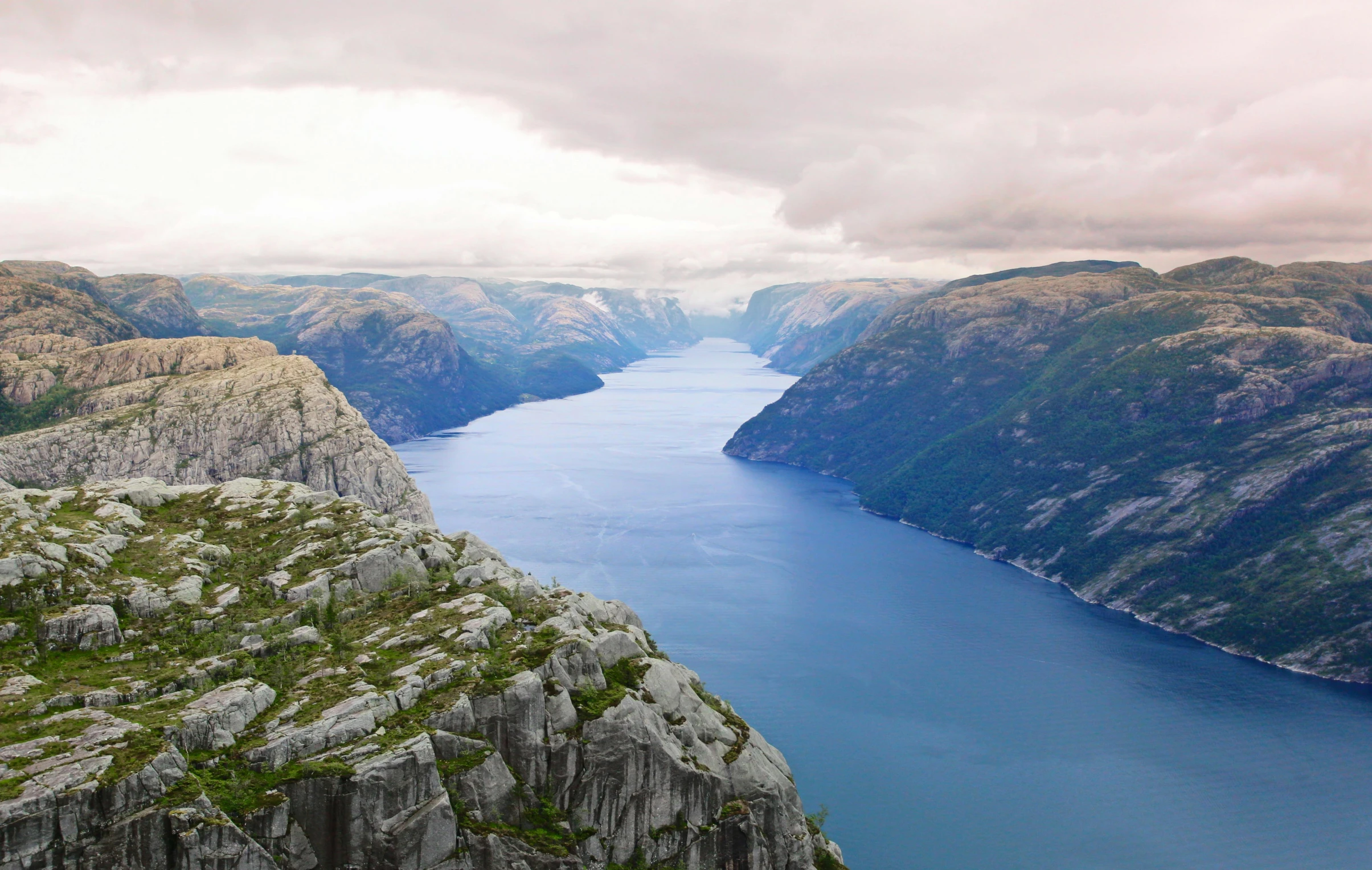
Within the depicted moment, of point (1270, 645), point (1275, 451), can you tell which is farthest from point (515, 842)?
point (1275, 451)

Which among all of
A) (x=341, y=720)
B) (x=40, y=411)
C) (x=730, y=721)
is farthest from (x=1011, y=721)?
(x=40, y=411)

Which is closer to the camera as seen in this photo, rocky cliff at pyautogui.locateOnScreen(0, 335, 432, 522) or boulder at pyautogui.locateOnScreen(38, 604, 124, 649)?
boulder at pyautogui.locateOnScreen(38, 604, 124, 649)

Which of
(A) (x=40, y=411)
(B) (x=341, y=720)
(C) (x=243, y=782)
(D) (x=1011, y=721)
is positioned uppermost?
(B) (x=341, y=720)

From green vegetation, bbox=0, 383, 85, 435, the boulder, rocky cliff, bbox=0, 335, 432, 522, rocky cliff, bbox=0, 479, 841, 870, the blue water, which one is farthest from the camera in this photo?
green vegetation, bbox=0, 383, 85, 435

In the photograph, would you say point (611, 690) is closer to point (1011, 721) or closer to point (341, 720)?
point (341, 720)

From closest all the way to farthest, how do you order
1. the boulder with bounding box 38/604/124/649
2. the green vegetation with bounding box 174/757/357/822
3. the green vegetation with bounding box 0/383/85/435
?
the green vegetation with bounding box 174/757/357/822
the boulder with bounding box 38/604/124/649
the green vegetation with bounding box 0/383/85/435

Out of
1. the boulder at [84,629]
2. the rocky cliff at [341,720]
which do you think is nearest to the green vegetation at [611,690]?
the rocky cliff at [341,720]

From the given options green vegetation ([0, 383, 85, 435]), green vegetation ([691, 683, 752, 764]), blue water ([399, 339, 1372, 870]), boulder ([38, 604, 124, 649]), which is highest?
boulder ([38, 604, 124, 649])

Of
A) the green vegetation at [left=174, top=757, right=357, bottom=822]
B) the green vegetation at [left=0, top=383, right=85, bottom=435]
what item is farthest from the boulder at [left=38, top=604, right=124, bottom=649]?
the green vegetation at [left=0, top=383, right=85, bottom=435]

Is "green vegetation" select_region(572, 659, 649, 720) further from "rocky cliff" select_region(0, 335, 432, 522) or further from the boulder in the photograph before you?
"rocky cliff" select_region(0, 335, 432, 522)
